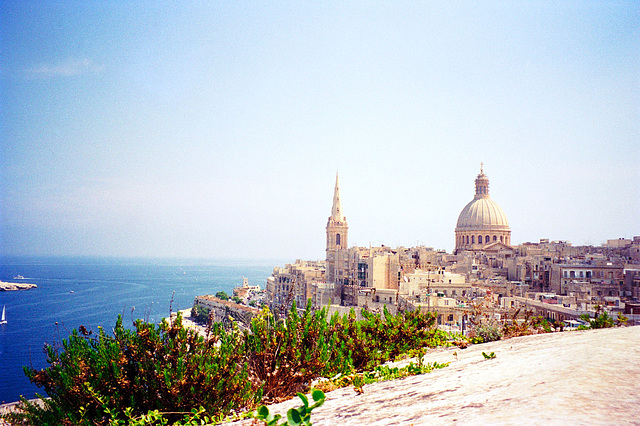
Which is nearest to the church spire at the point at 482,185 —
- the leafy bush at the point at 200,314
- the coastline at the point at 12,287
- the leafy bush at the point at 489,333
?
the leafy bush at the point at 200,314

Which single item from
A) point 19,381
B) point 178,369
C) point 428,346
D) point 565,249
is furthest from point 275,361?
point 565,249

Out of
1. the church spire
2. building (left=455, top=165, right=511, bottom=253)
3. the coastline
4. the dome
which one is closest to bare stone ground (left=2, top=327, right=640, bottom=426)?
building (left=455, top=165, right=511, bottom=253)

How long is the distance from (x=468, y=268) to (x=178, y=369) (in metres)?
48.1

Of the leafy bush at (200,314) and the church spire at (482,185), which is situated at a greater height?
the church spire at (482,185)

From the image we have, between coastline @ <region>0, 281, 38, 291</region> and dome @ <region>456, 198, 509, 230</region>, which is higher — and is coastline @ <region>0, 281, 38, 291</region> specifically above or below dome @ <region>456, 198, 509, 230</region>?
below

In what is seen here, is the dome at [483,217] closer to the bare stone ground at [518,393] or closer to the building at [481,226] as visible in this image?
the building at [481,226]

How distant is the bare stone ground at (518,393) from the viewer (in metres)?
2.48

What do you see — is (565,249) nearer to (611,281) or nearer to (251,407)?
(611,281)

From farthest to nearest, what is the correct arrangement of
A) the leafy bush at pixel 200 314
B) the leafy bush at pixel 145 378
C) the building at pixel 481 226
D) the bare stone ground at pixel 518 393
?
the building at pixel 481 226 < the leafy bush at pixel 200 314 < the leafy bush at pixel 145 378 < the bare stone ground at pixel 518 393

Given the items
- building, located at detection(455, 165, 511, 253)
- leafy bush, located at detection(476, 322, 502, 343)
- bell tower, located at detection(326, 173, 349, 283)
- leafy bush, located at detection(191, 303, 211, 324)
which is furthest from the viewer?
building, located at detection(455, 165, 511, 253)

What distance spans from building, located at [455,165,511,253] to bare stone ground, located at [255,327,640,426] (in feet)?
229

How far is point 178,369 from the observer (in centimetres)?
425

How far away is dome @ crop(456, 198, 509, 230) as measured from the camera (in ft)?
243

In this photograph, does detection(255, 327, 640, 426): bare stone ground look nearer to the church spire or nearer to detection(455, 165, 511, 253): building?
detection(455, 165, 511, 253): building
